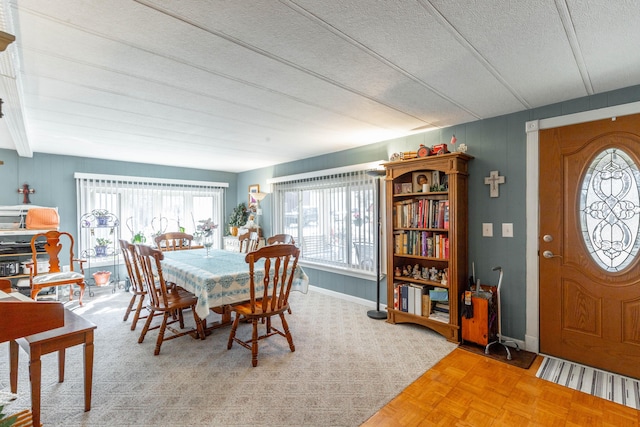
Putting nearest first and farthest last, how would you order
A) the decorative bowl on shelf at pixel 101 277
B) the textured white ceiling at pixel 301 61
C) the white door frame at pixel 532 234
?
the textured white ceiling at pixel 301 61, the white door frame at pixel 532 234, the decorative bowl on shelf at pixel 101 277

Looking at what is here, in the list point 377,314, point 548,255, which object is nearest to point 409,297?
point 377,314

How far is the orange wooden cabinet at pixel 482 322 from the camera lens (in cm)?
272

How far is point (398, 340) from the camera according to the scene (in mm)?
2965

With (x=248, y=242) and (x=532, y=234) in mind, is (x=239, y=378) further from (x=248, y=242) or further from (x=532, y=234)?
(x=532, y=234)

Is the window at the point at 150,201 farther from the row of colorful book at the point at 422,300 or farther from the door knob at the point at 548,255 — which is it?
the door knob at the point at 548,255

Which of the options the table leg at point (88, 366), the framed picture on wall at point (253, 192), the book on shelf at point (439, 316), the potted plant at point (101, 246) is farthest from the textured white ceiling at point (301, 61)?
the framed picture on wall at point (253, 192)

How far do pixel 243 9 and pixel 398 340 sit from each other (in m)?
2.96

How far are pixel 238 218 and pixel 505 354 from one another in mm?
4972

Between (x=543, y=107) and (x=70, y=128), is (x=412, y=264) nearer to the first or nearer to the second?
(x=543, y=107)

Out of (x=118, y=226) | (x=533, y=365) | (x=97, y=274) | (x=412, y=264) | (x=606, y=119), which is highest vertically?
(x=606, y=119)

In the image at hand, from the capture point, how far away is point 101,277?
4707mm

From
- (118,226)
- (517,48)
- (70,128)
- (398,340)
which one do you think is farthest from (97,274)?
(517,48)

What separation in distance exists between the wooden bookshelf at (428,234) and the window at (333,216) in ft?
1.50

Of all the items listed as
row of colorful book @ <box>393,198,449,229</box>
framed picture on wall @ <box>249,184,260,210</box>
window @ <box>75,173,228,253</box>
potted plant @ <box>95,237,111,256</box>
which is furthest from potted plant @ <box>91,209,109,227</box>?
row of colorful book @ <box>393,198,449,229</box>
